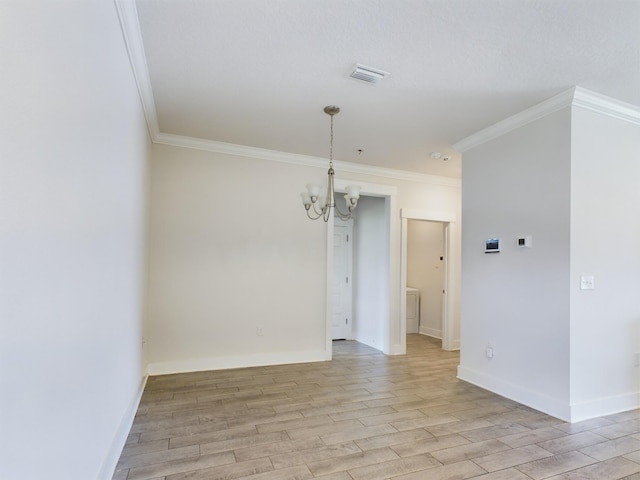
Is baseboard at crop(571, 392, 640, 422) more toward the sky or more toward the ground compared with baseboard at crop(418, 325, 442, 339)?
more toward the sky

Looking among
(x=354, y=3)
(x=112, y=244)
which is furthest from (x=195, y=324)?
(x=354, y=3)

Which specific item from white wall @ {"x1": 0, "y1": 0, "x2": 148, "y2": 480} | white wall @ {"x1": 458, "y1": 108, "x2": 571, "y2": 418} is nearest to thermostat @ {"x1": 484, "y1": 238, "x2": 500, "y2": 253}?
white wall @ {"x1": 458, "y1": 108, "x2": 571, "y2": 418}

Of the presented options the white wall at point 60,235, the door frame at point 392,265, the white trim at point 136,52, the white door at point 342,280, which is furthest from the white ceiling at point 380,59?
the white door at point 342,280

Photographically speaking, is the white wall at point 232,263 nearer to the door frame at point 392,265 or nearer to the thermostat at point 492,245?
the door frame at point 392,265

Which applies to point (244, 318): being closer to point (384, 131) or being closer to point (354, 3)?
point (384, 131)

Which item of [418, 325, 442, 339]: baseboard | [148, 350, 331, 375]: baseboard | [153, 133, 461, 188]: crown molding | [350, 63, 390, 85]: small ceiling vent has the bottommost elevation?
[418, 325, 442, 339]: baseboard

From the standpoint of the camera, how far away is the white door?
6.36 meters

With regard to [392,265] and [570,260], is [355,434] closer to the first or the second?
[570,260]

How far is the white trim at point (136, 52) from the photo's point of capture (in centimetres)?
207

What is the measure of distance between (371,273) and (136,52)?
452 centimetres

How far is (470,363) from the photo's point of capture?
4.11 metres

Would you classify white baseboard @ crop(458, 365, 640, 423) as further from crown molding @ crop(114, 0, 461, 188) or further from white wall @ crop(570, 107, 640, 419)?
crown molding @ crop(114, 0, 461, 188)

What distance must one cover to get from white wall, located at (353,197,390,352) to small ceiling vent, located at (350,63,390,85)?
286 cm

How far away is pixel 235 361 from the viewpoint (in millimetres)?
4484
